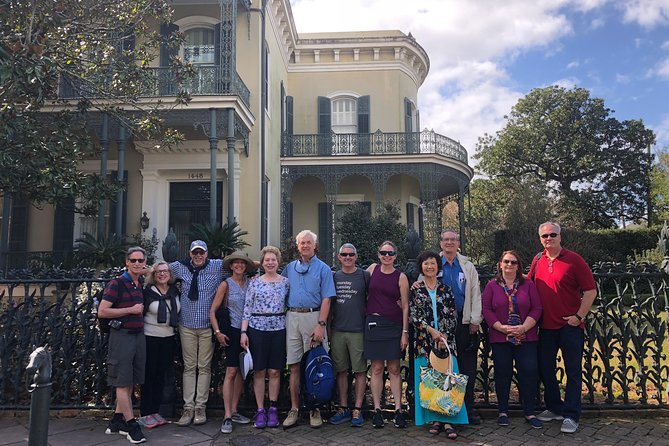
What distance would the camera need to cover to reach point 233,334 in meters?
4.52

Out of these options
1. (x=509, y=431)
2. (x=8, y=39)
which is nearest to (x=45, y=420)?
(x=509, y=431)

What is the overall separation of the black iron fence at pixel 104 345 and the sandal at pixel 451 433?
61 centimetres

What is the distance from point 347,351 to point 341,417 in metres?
0.66

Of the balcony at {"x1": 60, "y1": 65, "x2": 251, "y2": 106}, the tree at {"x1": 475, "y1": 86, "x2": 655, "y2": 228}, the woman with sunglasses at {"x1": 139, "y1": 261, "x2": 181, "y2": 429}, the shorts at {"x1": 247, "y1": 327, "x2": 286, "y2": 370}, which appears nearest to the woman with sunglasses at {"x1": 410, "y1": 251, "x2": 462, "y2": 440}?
the shorts at {"x1": 247, "y1": 327, "x2": 286, "y2": 370}

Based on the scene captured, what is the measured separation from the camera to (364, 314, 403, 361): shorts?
14.3 feet

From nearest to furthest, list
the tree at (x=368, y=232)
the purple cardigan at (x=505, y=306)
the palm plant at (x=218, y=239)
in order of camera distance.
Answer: the purple cardigan at (x=505, y=306) → the palm plant at (x=218, y=239) → the tree at (x=368, y=232)

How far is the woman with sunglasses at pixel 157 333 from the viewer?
4.43 metres

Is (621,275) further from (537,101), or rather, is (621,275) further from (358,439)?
(537,101)

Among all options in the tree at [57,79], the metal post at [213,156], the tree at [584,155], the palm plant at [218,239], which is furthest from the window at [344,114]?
the tree at [584,155]

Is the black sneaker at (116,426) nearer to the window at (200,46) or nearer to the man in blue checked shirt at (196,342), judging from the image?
the man in blue checked shirt at (196,342)

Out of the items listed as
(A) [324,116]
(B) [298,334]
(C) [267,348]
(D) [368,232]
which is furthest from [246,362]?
(A) [324,116]

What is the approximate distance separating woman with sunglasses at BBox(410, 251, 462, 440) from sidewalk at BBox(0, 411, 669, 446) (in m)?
0.14

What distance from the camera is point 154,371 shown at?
4480 mm

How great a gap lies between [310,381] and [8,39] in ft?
20.8
